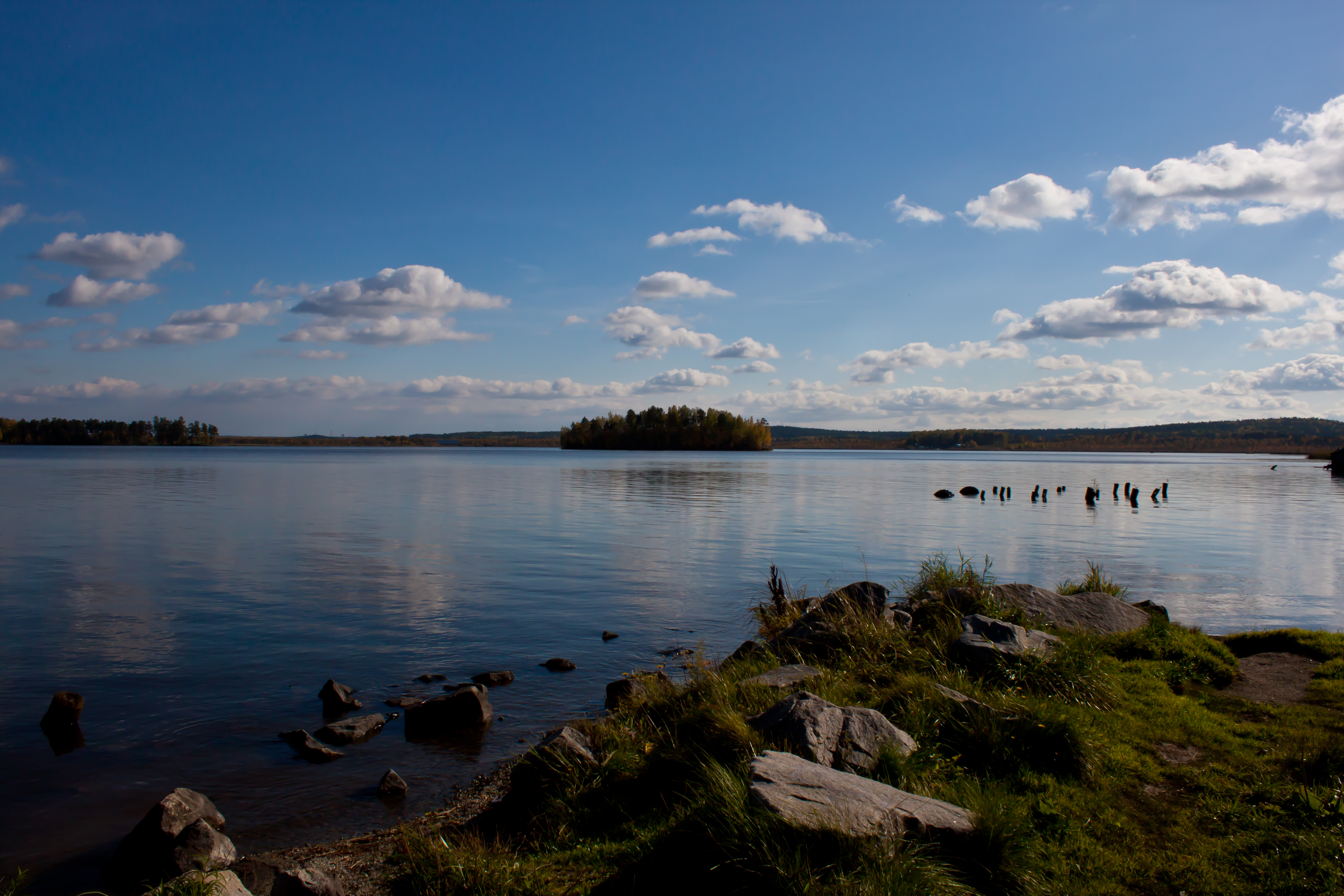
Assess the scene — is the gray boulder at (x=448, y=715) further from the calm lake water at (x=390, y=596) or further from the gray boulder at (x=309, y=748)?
the gray boulder at (x=309, y=748)

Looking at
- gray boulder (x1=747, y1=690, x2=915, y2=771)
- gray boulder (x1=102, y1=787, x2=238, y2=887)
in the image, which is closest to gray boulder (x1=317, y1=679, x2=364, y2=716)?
gray boulder (x1=102, y1=787, x2=238, y2=887)

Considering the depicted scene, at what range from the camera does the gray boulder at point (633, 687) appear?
10359mm

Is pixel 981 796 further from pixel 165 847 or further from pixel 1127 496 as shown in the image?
pixel 1127 496

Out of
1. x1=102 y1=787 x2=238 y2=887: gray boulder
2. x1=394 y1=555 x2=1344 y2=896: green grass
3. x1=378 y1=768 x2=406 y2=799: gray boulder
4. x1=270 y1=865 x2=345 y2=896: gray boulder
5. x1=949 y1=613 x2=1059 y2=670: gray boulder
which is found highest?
x1=949 y1=613 x2=1059 y2=670: gray boulder

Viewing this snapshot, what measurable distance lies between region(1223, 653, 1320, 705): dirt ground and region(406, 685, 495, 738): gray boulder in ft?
33.6

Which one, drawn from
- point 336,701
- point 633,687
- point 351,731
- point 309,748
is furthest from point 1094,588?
point 309,748

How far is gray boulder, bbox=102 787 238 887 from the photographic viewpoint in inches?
278

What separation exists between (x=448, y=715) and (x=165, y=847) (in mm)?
4068

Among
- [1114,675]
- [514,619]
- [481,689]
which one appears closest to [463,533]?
[514,619]

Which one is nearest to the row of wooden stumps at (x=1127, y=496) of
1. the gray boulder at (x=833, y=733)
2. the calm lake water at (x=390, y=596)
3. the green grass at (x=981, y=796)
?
the calm lake water at (x=390, y=596)

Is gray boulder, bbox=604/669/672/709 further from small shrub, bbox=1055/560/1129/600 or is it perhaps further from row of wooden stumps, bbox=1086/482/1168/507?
row of wooden stumps, bbox=1086/482/1168/507

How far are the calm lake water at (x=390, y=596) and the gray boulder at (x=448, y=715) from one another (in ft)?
0.96

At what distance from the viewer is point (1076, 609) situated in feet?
43.8

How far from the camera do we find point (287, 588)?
20594 millimetres
